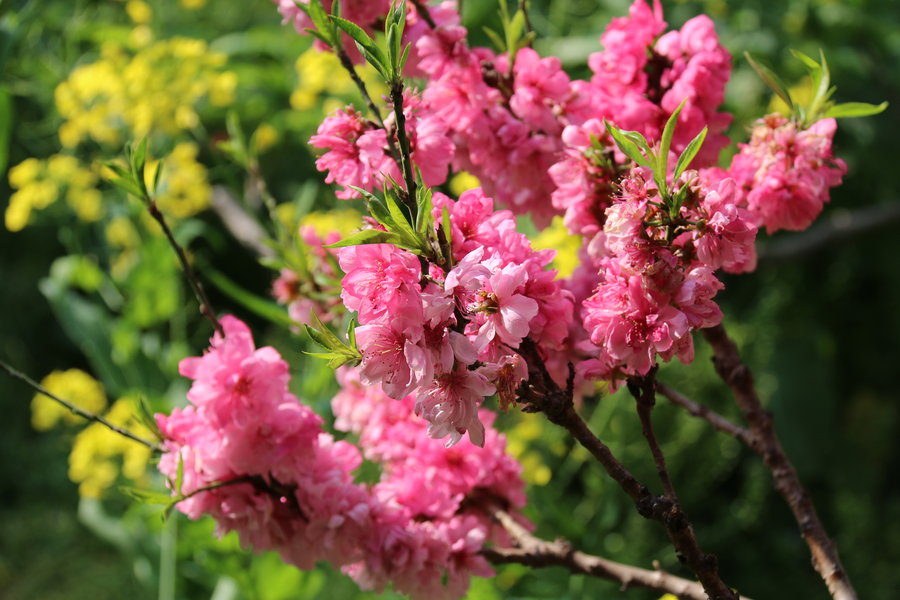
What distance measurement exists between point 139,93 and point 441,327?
0.98m

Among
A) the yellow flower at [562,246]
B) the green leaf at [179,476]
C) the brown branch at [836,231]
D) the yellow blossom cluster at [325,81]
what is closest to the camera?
the green leaf at [179,476]

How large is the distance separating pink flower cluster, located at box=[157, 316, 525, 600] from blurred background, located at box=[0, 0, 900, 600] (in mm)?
242

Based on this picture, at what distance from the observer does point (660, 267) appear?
40cm

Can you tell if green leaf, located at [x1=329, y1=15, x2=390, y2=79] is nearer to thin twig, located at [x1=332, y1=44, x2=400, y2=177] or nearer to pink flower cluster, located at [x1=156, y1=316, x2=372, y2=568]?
thin twig, located at [x1=332, y1=44, x2=400, y2=177]

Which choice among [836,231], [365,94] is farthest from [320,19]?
[836,231]

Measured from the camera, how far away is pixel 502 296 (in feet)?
1.27

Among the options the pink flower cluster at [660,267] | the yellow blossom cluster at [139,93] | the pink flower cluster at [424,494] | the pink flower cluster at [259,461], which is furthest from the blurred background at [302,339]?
the pink flower cluster at [660,267]

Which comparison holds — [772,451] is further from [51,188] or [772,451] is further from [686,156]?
[51,188]

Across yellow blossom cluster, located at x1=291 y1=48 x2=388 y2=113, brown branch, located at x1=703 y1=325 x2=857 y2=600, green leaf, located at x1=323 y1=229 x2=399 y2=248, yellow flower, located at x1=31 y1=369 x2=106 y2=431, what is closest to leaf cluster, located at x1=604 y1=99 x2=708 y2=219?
green leaf, located at x1=323 y1=229 x2=399 y2=248

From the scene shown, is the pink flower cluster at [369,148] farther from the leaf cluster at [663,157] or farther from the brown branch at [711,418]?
the brown branch at [711,418]

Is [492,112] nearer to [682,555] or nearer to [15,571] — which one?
[682,555]

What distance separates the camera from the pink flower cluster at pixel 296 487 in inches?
20.2

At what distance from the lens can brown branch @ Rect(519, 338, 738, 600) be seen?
1.37 feet

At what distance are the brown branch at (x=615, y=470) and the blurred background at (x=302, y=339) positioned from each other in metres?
0.35
